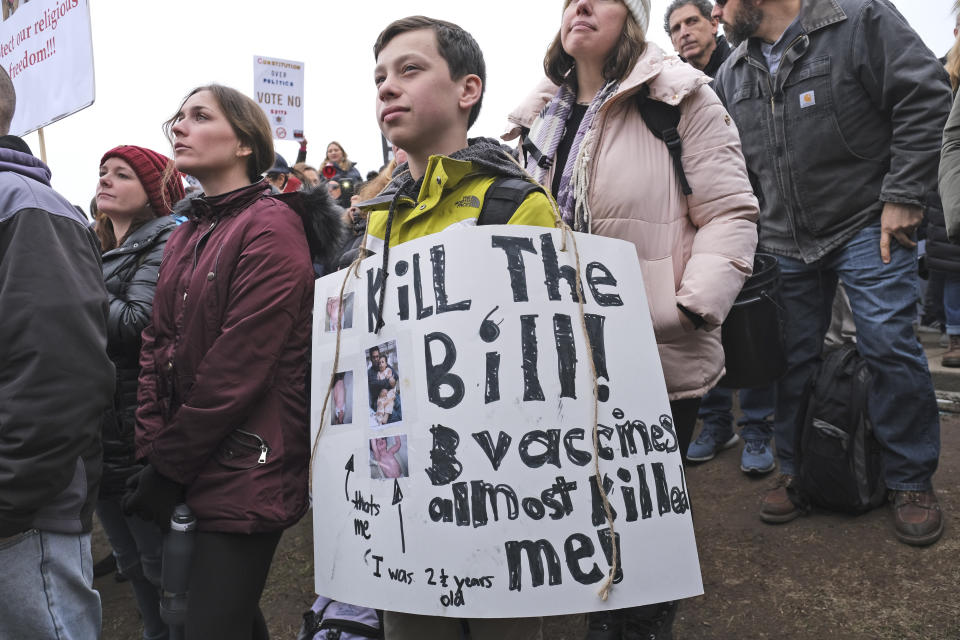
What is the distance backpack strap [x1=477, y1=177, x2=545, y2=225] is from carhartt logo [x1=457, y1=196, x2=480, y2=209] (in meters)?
0.02

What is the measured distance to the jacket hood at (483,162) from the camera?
1.60 meters

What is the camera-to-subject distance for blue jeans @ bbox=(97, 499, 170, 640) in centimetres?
249

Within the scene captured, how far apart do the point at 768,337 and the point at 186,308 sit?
184 centimetres

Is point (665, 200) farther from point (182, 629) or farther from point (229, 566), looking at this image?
point (182, 629)

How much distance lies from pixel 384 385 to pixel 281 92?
762 cm

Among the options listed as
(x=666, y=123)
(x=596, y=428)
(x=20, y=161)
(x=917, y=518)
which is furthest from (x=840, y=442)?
(x=20, y=161)

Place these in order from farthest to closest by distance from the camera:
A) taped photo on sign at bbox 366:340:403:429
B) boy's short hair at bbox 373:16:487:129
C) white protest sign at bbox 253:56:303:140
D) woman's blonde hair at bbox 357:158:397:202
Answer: white protest sign at bbox 253:56:303:140 < woman's blonde hair at bbox 357:158:397:202 < boy's short hair at bbox 373:16:487:129 < taped photo on sign at bbox 366:340:403:429

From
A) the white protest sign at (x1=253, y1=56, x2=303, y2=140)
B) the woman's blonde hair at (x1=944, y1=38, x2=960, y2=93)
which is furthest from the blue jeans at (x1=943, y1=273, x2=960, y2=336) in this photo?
the white protest sign at (x1=253, y1=56, x2=303, y2=140)

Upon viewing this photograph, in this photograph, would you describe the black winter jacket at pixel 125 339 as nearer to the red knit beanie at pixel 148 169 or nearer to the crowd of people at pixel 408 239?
the crowd of people at pixel 408 239

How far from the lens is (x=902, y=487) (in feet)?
8.92

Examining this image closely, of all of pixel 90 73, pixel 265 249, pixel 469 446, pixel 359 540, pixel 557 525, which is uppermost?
pixel 90 73

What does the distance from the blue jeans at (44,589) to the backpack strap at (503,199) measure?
1227 millimetres

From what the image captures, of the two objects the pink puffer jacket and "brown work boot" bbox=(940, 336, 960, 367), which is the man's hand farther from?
"brown work boot" bbox=(940, 336, 960, 367)

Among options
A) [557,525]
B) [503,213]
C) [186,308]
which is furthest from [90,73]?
[557,525]
